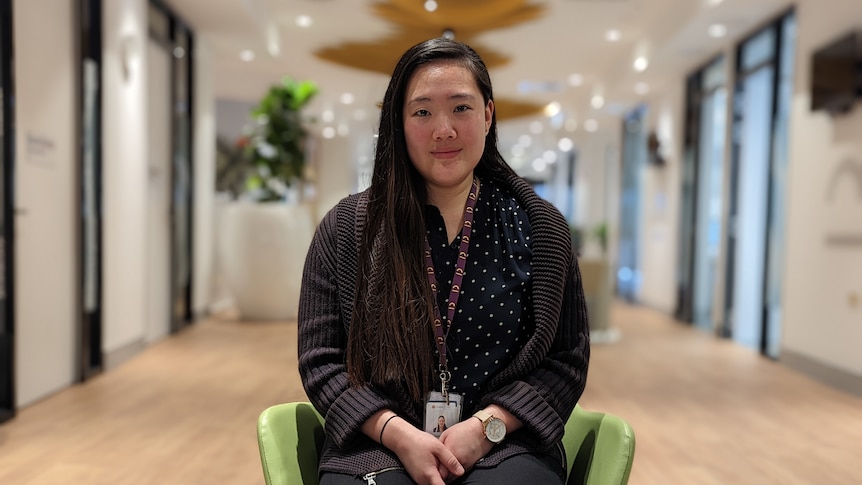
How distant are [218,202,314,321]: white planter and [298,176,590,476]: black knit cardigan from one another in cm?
608

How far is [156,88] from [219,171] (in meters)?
6.03

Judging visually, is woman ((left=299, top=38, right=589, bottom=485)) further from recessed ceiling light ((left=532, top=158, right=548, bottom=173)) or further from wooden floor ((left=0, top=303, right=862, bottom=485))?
recessed ceiling light ((left=532, top=158, right=548, bottom=173))

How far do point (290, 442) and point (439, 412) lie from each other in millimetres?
291

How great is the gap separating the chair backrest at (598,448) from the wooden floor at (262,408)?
0.60 m

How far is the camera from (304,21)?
743 cm

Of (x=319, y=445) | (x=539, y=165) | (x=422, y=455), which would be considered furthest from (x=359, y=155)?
(x=539, y=165)

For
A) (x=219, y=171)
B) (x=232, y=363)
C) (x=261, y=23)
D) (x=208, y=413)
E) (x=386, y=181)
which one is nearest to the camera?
(x=386, y=181)

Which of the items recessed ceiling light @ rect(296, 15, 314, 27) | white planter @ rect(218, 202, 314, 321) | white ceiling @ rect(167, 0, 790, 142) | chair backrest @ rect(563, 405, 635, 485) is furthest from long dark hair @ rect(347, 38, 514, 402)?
recessed ceiling light @ rect(296, 15, 314, 27)

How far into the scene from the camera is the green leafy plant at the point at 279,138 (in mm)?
7988

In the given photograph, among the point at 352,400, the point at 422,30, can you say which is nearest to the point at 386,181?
the point at 352,400

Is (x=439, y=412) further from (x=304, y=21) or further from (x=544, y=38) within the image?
(x=544, y=38)

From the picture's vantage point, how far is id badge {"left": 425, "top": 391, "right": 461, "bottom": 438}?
1397mm

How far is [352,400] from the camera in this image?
1.36 meters

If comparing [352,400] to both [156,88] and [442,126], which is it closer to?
[442,126]
